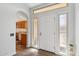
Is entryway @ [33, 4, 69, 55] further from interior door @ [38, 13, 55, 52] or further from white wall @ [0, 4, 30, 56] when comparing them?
white wall @ [0, 4, 30, 56]

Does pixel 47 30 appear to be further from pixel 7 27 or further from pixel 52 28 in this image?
pixel 7 27

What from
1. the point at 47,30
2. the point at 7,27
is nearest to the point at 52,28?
the point at 47,30

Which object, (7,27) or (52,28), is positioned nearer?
(7,27)

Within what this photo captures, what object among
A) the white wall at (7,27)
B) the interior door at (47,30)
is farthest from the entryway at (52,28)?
the white wall at (7,27)

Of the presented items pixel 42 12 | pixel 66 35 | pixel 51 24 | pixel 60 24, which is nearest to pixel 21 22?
pixel 42 12

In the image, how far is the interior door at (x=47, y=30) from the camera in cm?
171

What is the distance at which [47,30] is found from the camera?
1.86m

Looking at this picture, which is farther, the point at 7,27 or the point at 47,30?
the point at 47,30

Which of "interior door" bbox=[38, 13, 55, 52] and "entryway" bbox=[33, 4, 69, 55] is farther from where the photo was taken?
"interior door" bbox=[38, 13, 55, 52]

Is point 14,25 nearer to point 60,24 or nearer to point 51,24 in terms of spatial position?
point 51,24

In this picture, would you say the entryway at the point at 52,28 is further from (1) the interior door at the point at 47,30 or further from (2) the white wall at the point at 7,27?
(2) the white wall at the point at 7,27

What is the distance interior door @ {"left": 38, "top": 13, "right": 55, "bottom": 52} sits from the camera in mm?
1709

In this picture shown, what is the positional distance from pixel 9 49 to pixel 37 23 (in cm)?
66

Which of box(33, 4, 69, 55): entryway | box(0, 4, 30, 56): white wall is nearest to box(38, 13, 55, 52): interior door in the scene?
box(33, 4, 69, 55): entryway
